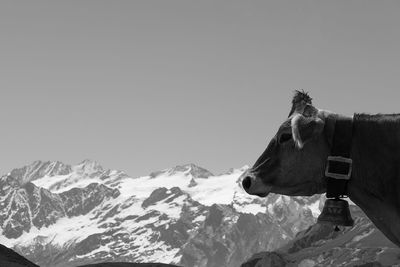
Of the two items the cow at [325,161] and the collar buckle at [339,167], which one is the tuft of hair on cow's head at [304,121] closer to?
the cow at [325,161]

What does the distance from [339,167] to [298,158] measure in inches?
21.9

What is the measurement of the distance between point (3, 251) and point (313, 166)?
3411 centimetres

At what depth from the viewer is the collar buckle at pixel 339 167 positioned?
26.2 feet

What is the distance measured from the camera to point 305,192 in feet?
27.5

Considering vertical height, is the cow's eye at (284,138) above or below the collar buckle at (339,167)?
above

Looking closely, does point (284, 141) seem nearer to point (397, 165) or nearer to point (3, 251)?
point (397, 165)

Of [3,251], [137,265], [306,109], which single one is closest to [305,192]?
[306,109]

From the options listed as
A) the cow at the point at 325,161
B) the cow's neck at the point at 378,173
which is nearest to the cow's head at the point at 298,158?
the cow at the point at 325,161

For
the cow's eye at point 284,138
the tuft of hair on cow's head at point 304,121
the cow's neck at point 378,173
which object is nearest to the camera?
the cow's neck at point 378,173

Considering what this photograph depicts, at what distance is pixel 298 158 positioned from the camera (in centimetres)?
830

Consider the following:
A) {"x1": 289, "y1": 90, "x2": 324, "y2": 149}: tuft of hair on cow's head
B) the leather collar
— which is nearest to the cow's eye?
{"x1": 289, "y1": 90, "x2": 324, "y2": 149}: tuft of hair on cow's head

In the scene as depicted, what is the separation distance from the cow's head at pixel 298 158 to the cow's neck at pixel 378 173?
16.7 inches

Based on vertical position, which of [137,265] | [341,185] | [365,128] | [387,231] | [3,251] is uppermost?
[365,128]

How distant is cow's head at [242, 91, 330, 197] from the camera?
823cm
